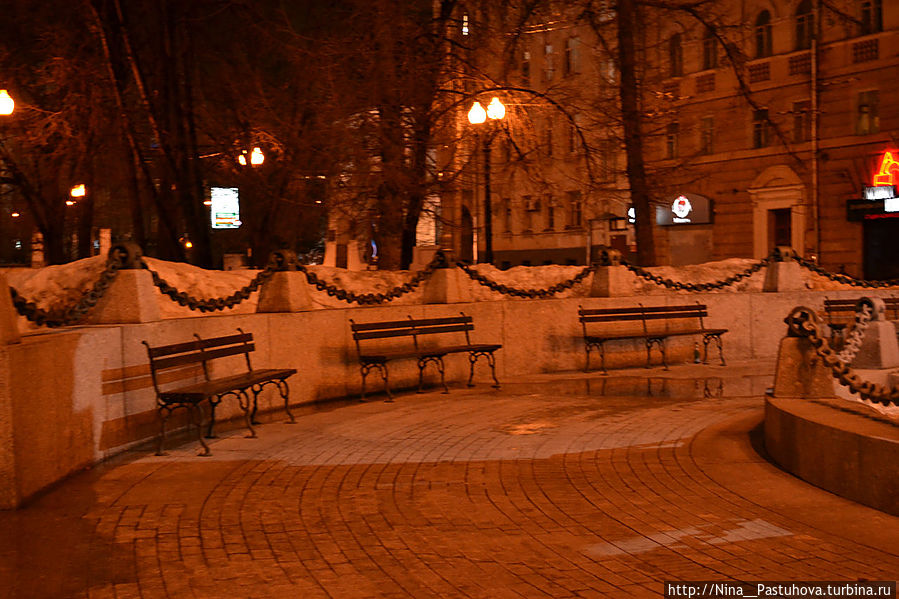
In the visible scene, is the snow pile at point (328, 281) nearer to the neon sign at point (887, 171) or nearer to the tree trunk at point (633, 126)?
the tree trunk at point (633, 126)

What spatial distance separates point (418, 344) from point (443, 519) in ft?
26.3

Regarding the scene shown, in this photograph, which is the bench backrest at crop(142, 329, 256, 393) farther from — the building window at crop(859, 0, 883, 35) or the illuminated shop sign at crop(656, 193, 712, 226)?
the illuminated shop sign at crop(656, 193, 712, 226)

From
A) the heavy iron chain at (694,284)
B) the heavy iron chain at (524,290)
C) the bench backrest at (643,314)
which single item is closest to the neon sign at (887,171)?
the heavy iron chain at (694,284)

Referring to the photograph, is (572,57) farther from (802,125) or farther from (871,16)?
(871,16)

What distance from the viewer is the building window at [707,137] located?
136 feet

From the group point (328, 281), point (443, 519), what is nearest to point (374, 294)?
point (328, 281)

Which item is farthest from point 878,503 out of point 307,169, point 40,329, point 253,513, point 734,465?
point 307,169

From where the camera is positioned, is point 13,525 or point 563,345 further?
point 563,345

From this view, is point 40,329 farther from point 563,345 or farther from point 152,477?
point 563,345

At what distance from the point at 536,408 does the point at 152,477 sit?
207 inches

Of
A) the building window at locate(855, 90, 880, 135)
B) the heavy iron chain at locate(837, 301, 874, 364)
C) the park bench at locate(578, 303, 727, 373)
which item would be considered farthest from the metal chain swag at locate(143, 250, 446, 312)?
the building window at locate(855, 90, 880, 135)

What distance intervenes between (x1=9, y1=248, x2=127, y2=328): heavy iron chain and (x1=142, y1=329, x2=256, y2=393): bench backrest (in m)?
0.74

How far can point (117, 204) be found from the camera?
49.9m

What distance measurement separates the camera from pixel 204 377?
11172mm
